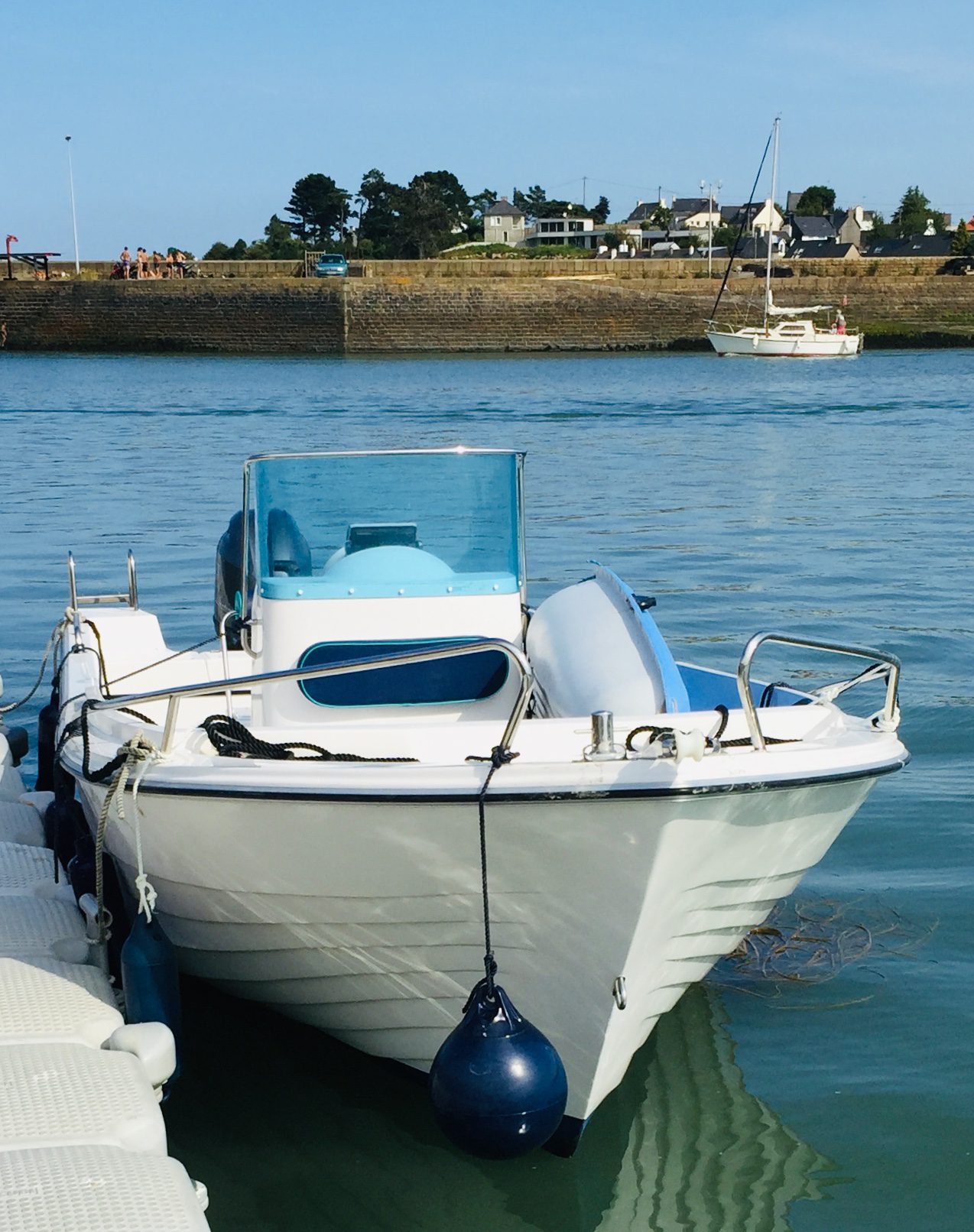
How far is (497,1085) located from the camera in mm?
3605

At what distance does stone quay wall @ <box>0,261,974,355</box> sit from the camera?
50844 millimetres

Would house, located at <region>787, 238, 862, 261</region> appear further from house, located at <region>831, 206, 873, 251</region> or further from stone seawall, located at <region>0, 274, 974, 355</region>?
stone seawall, located at <region>0, 274, 974, 355</region>

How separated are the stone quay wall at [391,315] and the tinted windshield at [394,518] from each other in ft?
151

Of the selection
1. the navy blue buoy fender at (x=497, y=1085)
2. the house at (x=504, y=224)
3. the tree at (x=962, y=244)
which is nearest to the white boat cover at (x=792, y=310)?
the tree at (x=962, y=244)

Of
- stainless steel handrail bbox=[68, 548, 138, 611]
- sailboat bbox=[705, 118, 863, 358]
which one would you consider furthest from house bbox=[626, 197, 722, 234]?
stainless steel handrail bbox=[68, 548, 138, 611]

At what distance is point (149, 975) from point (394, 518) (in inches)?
73.7

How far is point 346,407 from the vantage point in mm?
30109

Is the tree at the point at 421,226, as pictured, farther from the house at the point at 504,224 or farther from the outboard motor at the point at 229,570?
the outboard motor at the point at 229,570

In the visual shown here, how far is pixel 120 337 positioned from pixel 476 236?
48.0 m

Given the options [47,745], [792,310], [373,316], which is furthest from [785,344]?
[47,745]

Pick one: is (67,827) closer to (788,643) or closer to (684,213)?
(788,643)

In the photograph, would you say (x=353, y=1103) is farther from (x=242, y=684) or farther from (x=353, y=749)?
(x=242, y=684)

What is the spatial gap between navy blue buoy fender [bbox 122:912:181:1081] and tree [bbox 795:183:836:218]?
116006mm

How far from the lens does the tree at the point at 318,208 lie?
97.4 metres
